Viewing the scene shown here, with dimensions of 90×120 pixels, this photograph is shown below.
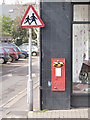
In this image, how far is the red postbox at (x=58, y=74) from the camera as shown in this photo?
25.5 feet

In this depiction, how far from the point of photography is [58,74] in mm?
7832

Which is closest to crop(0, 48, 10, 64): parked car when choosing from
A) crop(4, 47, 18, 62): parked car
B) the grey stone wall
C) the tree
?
crop(4, 47, 18, 62): parked car

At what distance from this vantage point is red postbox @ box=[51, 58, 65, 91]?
779cm

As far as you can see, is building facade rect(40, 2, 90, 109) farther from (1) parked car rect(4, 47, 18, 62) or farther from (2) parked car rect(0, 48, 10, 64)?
(1) parked car rect(4, 47, 18, 62)

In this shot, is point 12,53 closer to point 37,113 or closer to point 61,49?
point 61,49

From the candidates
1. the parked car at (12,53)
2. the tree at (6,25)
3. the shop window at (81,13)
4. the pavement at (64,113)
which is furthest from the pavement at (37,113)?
the tree at (6,25)

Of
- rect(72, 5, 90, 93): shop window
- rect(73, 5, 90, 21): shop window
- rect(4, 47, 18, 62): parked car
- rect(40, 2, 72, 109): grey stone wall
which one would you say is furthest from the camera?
rect(4, 47, 18, 62): parked car

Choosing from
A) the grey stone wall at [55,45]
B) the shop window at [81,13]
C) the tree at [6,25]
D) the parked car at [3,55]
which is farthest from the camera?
the tree at [6,25]

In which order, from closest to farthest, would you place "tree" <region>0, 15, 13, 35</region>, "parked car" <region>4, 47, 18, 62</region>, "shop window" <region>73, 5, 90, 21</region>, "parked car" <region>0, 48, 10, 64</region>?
1. "shop window" <region>73, 5, 90, 21</region>
2. "parked car" <region>0, 48, 10, 64</region>
3. "parked car" <region>4, 47, 18, 62</region>
4. "tree" <region>0, 15, 13, 35</region>

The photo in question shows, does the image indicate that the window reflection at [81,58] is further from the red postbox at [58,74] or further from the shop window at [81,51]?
the red postbox at [58,74]

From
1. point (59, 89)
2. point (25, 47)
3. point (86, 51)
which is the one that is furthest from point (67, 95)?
point (25, 47)

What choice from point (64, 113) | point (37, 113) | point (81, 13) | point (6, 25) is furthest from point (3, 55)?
point (6, 25)

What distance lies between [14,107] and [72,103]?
77.4 inches

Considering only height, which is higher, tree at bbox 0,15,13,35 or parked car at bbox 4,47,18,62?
tree at bbox 0,15,13,35
